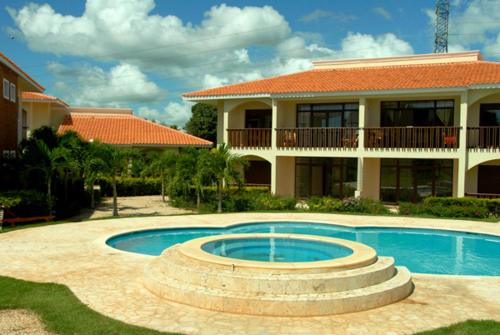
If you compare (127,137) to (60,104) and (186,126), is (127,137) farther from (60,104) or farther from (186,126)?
(186,126)

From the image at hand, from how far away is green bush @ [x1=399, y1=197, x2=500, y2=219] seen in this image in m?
20.2

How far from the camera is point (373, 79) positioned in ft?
84.6

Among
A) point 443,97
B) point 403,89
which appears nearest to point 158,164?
point 403,89

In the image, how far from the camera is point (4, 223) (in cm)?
1608

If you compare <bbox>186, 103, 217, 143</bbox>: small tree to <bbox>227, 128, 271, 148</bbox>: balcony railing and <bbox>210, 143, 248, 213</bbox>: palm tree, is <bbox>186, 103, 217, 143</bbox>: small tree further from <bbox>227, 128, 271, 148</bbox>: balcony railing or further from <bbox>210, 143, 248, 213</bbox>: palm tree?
<bbox>210, 143, 248, 213</bbox>: palm tree

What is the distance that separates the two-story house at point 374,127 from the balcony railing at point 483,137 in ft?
0.15

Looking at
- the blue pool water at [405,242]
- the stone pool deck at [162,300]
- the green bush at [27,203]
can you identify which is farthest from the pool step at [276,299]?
the green bush at [27,203]

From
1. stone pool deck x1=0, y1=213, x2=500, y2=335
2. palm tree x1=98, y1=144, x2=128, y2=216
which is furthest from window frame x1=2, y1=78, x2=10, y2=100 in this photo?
stone pool deck x1=0, y1=213, x2=500, y2=335

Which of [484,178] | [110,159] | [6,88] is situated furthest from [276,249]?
[6,88]

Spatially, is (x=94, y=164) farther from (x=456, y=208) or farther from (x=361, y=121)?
(x=456, y=208)

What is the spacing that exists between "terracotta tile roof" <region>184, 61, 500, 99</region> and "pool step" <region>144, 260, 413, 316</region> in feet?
53.7

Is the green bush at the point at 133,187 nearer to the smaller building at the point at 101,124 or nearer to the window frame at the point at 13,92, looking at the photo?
the smaller building at the point at 101,124

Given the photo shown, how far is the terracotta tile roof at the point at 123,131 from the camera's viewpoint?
3377 centimetres

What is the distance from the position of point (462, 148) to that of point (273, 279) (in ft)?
55.7
